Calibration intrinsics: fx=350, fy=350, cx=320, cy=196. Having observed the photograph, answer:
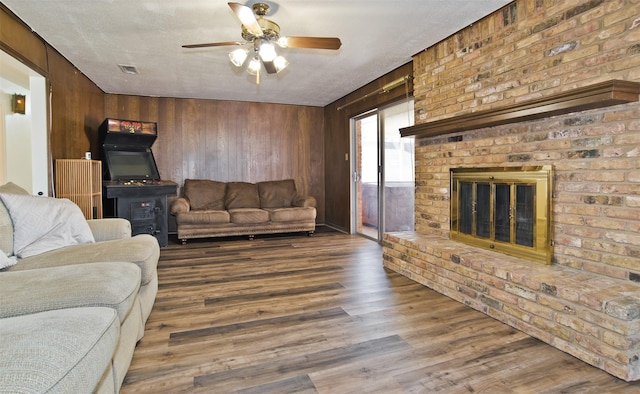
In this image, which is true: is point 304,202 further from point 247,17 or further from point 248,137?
point 247,17

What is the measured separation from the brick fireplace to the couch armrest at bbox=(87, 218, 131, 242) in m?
2.44

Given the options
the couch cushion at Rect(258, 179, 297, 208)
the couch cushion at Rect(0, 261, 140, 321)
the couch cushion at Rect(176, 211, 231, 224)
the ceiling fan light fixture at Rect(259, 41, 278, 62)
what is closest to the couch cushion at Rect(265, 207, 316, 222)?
the couch cushion at Rect(258, 179, 297, 208)

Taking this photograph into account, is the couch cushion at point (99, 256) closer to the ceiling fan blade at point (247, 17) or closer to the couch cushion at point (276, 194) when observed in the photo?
the ceiling fan blade at point (247, 17)

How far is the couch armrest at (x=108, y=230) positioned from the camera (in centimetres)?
263

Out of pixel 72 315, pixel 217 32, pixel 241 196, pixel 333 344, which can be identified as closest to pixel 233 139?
pixel 241 196

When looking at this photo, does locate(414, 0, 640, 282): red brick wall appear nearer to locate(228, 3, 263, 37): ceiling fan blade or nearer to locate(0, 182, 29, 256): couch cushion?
locate(228, 3, 263, 37): ceiling fan blade

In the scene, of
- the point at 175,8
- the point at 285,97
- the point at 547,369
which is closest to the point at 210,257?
the point at 175,8

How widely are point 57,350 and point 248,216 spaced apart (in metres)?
4.41

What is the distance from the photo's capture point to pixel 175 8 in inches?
108

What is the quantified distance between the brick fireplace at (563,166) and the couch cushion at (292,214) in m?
2.48

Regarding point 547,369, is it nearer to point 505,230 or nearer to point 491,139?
point 505,230

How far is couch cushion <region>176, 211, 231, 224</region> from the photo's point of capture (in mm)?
5023

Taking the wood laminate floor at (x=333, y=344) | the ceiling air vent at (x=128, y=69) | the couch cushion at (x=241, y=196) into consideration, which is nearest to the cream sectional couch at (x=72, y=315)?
the wood laminate floor at (x=333, y=344)

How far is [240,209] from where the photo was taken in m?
5.55
